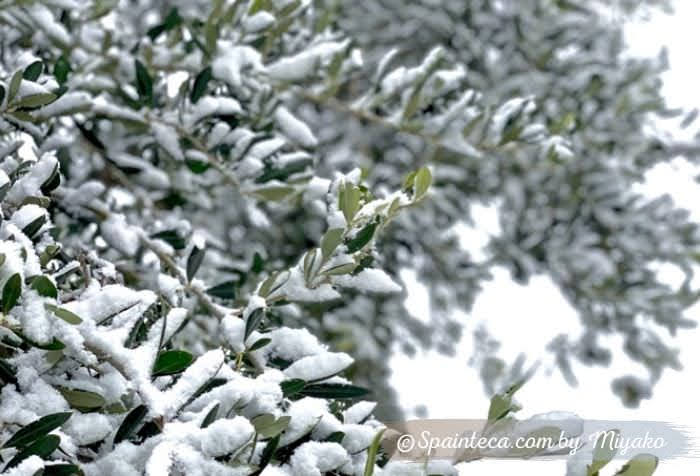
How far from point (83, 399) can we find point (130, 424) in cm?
5

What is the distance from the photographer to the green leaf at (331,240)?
31.1 inches

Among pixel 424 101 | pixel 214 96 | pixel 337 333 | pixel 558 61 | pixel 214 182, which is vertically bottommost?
pixel 337 333

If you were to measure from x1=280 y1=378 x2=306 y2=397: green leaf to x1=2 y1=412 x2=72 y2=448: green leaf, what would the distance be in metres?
0.21

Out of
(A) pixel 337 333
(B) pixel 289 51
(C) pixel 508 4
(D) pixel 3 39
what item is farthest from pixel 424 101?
(C) pixel 508 4

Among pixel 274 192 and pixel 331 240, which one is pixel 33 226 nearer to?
pixel 331 240

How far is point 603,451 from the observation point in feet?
2.36

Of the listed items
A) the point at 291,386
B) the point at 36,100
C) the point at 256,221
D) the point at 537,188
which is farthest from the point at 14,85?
the point at 537,188

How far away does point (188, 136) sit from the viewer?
55.9 inches

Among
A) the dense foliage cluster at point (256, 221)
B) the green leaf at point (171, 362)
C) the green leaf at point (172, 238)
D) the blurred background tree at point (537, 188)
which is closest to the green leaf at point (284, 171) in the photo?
the dense foliage cluster at point (256, 221)

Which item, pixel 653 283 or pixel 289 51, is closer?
pixel 289 51

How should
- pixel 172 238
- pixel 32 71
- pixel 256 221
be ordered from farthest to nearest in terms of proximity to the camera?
pixel 256 221 < pixel 172 238 < pixel 32 71

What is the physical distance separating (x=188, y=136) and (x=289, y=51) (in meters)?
0.71

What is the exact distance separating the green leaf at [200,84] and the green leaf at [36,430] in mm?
865

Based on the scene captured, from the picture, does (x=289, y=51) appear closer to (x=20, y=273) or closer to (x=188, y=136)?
(x=188, y=136)
